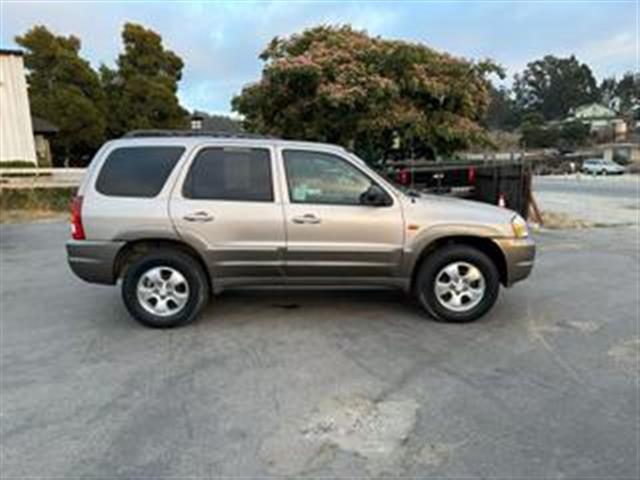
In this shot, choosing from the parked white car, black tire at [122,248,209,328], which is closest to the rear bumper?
Result: black tire at [122,248,209,328]

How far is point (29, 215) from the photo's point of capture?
1788 centimetres

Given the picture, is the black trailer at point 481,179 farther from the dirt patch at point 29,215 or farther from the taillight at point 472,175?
the dirt patch at point 29,215

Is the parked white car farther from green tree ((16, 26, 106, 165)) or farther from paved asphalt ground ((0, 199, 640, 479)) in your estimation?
paved asphalt ground ((0, 199, 640, 479))

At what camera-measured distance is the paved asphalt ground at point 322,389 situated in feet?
11.6

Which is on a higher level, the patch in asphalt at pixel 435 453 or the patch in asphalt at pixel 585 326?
the patch in asphalt at pixel 435 453

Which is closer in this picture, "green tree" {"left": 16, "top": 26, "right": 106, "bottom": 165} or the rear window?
the rear window

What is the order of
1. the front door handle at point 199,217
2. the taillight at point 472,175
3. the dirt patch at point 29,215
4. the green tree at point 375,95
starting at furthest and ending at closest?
the dirt patch at point 29,215, the taillight at point 472,175, the green tree at point 375,95, the front door handle at point 199,217

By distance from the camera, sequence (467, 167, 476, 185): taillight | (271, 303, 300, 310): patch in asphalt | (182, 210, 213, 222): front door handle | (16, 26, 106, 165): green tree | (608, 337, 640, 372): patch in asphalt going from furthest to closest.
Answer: (16, 26, 106, 165): green tree
(467, 167, 476, 185): taillight
(271, 303, 300, 310): patch in asphalt
(182, 210, 213, 222): front door handle
(608, 337, 640, 372): patch in asphalt

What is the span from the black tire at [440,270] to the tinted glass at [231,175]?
1729mm

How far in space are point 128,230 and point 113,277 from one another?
518mm

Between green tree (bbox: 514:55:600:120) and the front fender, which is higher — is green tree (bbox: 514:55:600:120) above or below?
above

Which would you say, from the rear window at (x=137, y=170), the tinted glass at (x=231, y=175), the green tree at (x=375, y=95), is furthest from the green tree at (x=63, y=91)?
the tinted glass at (x=231, y=175)

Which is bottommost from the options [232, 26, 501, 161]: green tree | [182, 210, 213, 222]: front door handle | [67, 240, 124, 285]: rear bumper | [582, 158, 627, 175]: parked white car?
[582, 158, 627, 175]: parked white car

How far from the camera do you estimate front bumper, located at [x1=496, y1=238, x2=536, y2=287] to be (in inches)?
241
